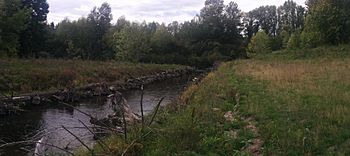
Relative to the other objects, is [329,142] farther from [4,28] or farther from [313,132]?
[4,28]

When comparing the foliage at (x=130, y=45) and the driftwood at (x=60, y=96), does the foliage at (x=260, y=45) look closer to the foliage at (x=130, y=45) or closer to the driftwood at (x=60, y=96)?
the foliage at (x=130, y=45)

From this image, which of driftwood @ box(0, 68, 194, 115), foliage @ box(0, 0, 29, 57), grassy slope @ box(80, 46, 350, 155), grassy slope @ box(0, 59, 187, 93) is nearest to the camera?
grassy slope @ box(80, 46, 350, 155)

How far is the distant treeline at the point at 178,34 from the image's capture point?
5816 cm

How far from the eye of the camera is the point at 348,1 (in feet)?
195

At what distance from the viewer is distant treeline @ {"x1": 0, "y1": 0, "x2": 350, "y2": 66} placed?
58.2 m

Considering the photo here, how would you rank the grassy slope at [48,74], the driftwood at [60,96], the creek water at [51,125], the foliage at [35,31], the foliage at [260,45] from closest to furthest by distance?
1. the creek water at [51,125]
2. the driftwood at [60,96]
3. the grassy slope at [48,74]
4. the foliage at [35,31]
5. the foliage at [260,45]

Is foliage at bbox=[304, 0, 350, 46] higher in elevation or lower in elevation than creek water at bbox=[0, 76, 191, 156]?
higher

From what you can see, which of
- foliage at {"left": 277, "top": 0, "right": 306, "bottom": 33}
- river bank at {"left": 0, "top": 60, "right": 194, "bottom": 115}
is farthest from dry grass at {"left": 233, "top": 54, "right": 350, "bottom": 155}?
foliage at {"left": 277, "top": 0, "right": 306, "bottom": 33}

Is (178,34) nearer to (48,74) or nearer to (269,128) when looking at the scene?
(48,74)

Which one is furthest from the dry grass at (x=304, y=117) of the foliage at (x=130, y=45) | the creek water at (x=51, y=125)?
the foliage at (x=130, y=45)

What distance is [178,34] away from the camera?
122000 mm

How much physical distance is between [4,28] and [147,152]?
4758cm

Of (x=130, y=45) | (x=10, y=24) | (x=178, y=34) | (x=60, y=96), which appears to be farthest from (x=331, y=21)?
(x=178, y=34)

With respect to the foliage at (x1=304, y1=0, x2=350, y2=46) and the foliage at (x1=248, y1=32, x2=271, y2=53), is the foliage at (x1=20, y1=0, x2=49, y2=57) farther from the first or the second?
the foliage at (x1=248, y1=32, x2=271, y2=53)
